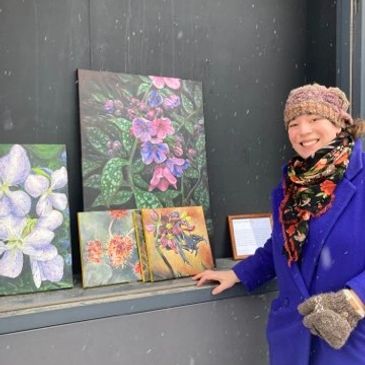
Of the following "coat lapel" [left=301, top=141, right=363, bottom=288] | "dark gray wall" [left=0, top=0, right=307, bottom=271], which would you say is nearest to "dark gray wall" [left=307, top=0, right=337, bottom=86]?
"dark gray wall" [left=0, top=0, right=307, bottom=271]

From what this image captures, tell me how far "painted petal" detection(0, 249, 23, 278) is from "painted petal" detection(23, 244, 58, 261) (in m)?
0.03

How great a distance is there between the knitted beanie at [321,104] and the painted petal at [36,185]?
896 millimetres

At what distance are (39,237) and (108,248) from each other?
0.26 m

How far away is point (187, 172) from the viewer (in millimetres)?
2295

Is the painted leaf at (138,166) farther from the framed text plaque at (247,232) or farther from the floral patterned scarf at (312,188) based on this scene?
the floral patterned scarf at (312,188)

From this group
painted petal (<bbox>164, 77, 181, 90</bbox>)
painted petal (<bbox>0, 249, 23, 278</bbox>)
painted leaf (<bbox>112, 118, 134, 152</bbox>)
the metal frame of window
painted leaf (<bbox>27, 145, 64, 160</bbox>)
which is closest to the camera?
painted petal (<bbox>0, 249, 23, 278</bbox>)

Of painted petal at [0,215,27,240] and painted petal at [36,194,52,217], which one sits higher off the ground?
painted petal at [36,194,52,217]

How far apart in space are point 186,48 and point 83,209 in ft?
2.90

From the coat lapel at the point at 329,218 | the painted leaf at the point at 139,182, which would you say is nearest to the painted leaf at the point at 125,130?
the painted leaf at the point at 139,182

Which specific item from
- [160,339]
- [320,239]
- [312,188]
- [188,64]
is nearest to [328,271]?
[320,239]

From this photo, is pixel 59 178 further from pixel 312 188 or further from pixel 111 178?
pixel 312 188

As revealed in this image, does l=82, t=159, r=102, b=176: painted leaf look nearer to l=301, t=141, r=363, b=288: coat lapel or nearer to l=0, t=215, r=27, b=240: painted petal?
l=0, t=215, r=27, b=240: painted petal

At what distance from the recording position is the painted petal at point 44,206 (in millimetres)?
1886

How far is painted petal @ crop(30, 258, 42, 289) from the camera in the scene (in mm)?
1830
